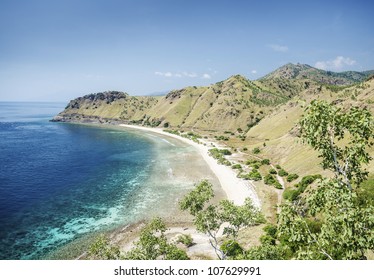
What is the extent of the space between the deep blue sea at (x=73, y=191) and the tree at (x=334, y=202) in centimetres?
4938

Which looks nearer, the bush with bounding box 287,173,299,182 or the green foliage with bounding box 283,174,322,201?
the green foliage with bounding box 283,174,322,201

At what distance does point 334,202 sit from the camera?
11.9m

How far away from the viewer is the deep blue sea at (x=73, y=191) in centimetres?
5628

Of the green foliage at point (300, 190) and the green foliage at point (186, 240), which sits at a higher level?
the green foliage at point (300, 190)

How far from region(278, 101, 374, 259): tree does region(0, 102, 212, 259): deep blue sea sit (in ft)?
162

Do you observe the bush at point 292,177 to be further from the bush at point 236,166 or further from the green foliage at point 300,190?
the bush at point 236,166

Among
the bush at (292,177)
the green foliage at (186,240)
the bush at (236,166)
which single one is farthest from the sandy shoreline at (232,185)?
the green foliage at (186,240)

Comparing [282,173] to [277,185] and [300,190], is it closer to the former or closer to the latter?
[277,185]

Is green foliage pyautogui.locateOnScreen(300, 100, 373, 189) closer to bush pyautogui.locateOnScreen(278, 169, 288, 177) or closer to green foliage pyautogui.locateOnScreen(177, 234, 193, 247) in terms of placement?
green foliage pyautogui.locateOnScreen(177, 234, 193, 247)

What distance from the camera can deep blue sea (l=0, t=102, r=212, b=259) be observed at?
56.3m

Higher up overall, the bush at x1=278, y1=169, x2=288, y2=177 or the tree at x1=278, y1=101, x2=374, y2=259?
the tree at x1=278, y1=101, x2=374, y2=259

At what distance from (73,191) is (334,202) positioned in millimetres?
79999

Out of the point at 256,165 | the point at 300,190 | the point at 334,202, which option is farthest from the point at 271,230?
the point at 256,165

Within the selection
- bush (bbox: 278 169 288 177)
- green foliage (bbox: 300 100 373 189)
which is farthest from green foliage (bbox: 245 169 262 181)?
green foliage (bbox: 300 100 373 189)
